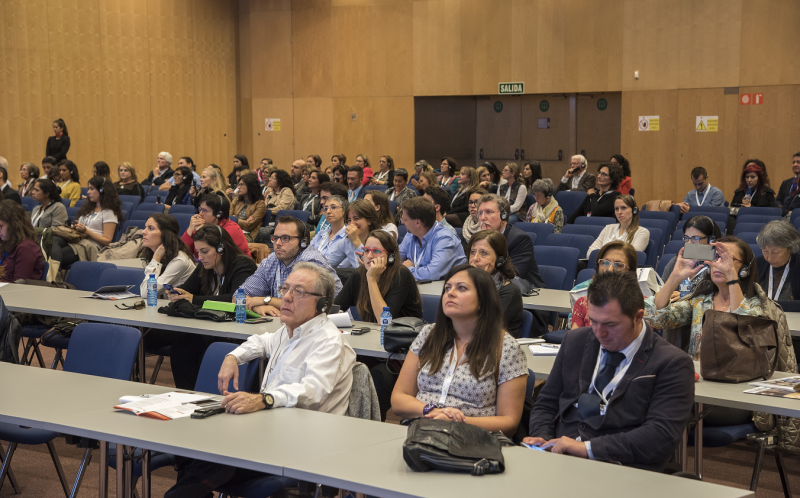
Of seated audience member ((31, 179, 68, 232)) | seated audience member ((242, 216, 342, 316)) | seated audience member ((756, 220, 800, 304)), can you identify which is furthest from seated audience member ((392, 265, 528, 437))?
seated audience member ((31, 179, 68, 232))

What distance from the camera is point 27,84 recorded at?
14375 mm

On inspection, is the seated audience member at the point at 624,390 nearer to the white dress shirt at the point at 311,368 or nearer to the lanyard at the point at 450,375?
the lanyard at the point at 450,375

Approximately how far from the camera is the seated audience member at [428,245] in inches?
237

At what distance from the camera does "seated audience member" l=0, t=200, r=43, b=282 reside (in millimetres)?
6152

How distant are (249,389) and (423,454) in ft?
4.16

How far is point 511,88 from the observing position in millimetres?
15484

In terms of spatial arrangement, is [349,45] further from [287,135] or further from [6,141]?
[6,141]

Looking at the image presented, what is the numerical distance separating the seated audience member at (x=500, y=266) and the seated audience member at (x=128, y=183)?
8779 mm

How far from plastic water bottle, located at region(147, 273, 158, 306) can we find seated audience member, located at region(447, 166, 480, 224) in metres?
5.64

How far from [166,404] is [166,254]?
261cm

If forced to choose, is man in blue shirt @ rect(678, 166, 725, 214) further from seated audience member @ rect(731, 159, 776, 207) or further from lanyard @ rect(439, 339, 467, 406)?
lanyard @ rect(439, 339, 467, 406)

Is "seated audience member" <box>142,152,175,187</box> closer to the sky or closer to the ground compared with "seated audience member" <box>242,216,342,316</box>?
closer to the sky

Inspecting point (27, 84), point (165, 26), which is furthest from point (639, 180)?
point (27, 84)

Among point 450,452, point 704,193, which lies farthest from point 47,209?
point 704,193
